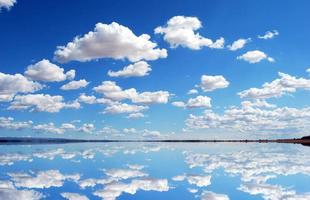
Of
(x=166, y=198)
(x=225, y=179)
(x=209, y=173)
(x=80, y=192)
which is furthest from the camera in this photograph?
(x=209, y=173)

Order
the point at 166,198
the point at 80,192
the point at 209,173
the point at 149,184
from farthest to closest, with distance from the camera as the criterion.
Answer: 1. the point at 209,173
2. the point at 149,184
3. the point at 80,192
4. the point at 166,198

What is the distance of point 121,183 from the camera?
25.2m

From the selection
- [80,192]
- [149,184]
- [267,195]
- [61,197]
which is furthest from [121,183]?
[267,195]

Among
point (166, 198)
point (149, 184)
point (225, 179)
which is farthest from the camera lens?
point (225, 179)

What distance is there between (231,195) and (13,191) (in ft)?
35.3

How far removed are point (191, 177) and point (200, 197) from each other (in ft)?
26.4

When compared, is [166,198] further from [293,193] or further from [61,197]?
[293,193]

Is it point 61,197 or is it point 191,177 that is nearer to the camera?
point 61,197

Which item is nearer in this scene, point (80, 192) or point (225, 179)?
point (80, 192)

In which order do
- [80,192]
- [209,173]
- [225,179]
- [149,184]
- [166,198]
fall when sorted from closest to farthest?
[166,198] < [80,192] < [149,184] < [225,179] < [209,173]

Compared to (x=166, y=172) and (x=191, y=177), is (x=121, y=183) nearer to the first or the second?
(x=191, y=177)

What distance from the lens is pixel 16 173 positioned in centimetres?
3125

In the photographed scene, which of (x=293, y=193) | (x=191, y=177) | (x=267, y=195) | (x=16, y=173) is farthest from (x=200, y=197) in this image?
(x=16, y=173)

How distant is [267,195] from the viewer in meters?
20.3
